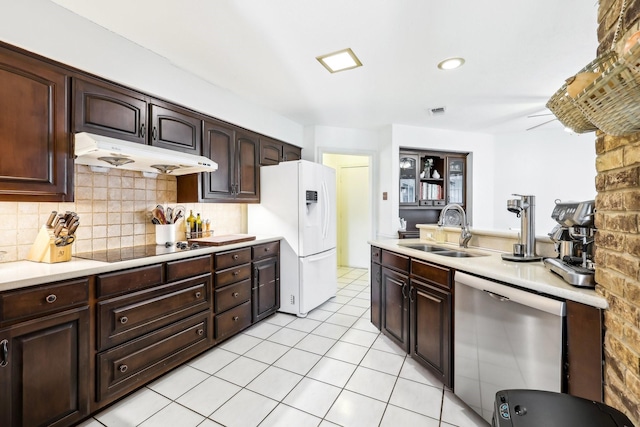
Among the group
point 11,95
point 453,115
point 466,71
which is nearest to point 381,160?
point 453,115

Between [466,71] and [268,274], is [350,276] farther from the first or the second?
[466,71]

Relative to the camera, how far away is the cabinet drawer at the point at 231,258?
7.91 ft

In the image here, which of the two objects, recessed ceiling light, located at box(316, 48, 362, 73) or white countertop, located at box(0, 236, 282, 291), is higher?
recessed ceiling light, located at box(316, 48, 362, 73)

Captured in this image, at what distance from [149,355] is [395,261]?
189cm

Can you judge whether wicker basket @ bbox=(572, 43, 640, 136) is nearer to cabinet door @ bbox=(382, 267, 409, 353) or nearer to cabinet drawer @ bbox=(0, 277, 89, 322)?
cabinet door @ bbox=(382, 267, 409, 353)

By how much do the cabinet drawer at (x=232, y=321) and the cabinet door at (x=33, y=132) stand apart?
1.42m

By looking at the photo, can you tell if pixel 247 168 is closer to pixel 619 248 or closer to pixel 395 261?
pixel 395 261

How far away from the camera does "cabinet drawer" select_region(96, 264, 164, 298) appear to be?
164 cm

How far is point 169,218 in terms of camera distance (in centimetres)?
Answer: 251

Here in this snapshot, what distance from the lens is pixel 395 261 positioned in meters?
2.28

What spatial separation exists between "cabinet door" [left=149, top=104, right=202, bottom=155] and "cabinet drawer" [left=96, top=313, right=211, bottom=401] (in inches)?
56.6

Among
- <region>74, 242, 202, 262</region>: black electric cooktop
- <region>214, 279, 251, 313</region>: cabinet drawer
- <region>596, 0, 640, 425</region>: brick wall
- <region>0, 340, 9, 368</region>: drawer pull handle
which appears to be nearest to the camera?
<region>596, 0, 640, 425</region>: brick wall

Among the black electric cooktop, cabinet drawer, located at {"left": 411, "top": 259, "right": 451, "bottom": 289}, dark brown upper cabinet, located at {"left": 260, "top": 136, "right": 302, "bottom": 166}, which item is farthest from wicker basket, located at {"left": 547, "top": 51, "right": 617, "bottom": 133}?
dark brown upper cabinet, located at {"left": 260, "top": 136, "right": 302, "bottom": 166}

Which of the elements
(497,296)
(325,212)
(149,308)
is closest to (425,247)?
(497,296)
